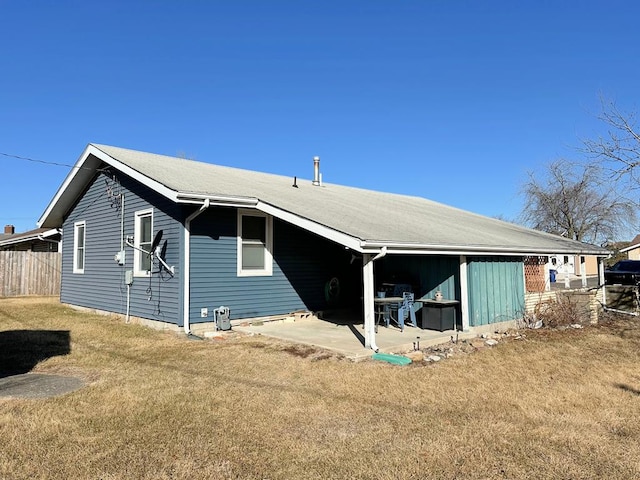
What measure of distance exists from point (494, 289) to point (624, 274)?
13426 mm

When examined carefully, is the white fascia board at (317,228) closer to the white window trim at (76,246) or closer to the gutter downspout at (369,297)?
the gutter downspout at (369,297)

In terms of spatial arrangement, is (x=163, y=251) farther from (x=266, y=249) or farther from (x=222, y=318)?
(x=266, y=249)

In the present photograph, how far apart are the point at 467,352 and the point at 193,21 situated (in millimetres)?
11435

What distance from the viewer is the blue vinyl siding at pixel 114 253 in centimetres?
959

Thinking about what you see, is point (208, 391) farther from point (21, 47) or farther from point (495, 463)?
point (21, 47)

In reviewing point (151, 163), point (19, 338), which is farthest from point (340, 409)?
point (151, 163)

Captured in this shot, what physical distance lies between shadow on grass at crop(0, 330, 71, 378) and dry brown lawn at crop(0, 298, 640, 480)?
29 centimetres

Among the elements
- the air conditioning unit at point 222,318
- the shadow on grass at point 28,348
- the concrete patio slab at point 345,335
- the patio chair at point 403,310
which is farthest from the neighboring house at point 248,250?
the shadow on grass at point 28,348

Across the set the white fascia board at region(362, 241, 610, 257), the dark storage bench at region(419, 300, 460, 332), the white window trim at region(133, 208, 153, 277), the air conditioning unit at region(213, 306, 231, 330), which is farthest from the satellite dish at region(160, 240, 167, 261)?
the dark storage bench at region(419, 300, 460, 332)

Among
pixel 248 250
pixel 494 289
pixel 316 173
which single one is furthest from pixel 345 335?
pixel 316 173

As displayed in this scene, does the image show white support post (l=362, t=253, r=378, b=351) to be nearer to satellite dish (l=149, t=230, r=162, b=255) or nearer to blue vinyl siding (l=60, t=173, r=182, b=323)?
blue vinyl siding (l=60, t=173, r=182, b=323)

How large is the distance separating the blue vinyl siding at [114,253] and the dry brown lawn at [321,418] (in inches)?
91.8

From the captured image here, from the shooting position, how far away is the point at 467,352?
7.80m

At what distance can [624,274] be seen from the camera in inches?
774
